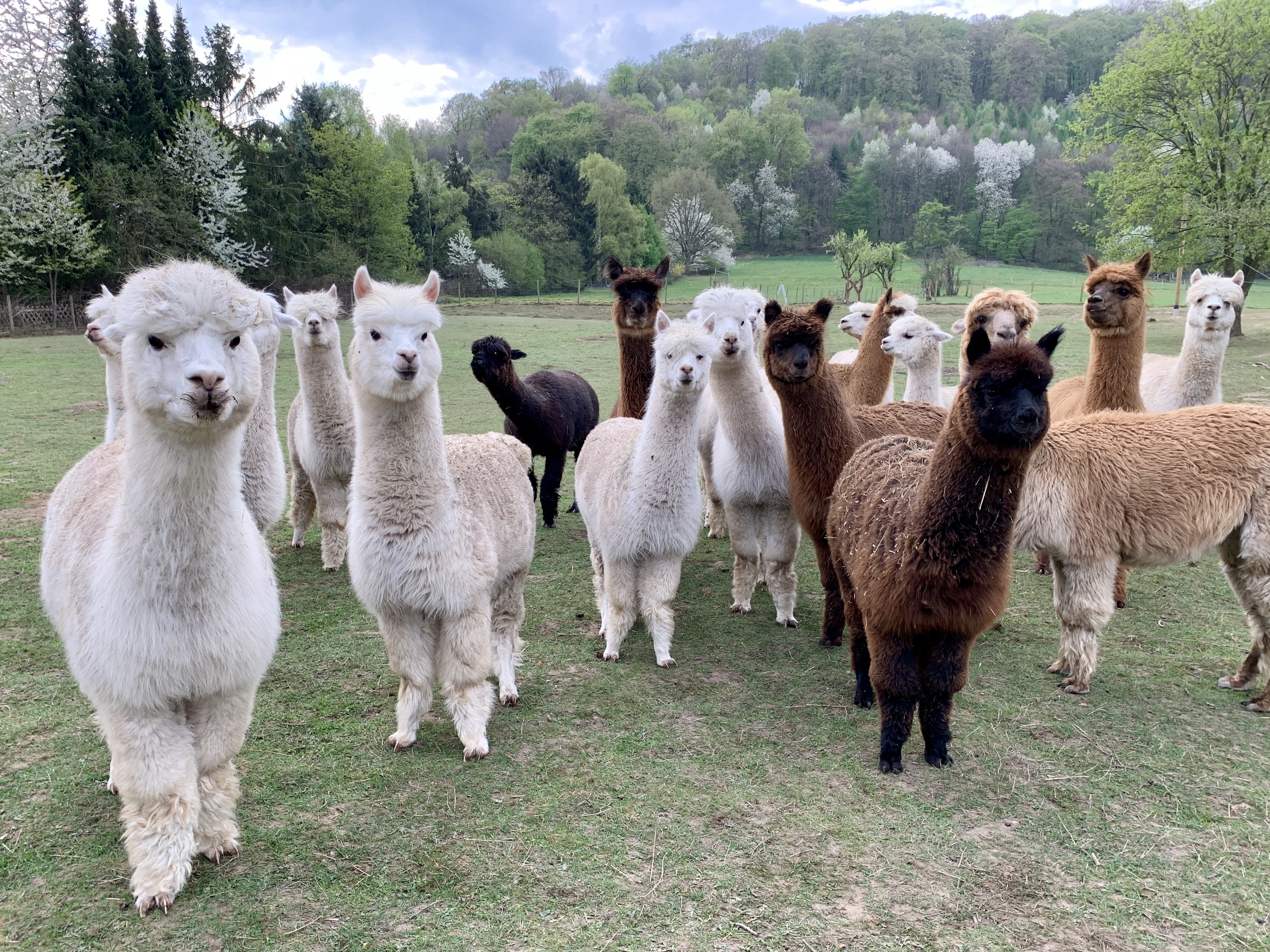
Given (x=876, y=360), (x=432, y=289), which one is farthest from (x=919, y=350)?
(x=432, y=289)

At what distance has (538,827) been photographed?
3.07m

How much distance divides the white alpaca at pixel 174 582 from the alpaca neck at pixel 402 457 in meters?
0.80

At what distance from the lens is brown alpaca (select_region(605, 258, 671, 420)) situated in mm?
6891

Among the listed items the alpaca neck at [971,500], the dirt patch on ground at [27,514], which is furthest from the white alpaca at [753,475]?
the dirt patch on ground at [27,514]

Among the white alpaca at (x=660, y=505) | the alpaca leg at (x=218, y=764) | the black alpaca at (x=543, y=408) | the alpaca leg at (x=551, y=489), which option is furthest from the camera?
the alpaca leg at (x=551, y=489)

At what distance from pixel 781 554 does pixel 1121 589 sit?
2.45 m

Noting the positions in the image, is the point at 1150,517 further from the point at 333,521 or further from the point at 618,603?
the point at 333,521

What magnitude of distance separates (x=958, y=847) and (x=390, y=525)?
105 inches

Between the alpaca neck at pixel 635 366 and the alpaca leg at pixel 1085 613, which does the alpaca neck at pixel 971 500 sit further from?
the alpaca neck at pixel 635 366

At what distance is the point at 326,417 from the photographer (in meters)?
6.08

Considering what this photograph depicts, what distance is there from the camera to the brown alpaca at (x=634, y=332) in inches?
271

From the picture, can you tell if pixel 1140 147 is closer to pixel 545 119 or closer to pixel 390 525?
pixel 390 525

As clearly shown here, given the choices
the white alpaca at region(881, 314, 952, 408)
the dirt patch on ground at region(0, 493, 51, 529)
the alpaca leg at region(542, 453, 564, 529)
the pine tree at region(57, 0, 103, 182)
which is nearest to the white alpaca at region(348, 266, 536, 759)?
the alpaca leg at region(542, 453, 564, 529)

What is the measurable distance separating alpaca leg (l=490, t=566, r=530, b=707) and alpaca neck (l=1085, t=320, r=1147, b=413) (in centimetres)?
481
